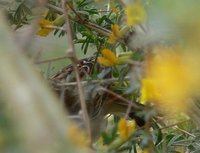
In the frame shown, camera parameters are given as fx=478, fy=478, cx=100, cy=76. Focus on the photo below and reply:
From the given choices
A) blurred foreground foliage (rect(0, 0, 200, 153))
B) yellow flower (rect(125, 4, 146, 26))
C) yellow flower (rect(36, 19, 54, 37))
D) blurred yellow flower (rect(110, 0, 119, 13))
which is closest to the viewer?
blurred foreground foliage (rect(0, 0, 200, 153))

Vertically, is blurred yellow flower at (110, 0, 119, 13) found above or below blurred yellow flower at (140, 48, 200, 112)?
below

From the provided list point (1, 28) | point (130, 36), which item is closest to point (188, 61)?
point (1, 28)

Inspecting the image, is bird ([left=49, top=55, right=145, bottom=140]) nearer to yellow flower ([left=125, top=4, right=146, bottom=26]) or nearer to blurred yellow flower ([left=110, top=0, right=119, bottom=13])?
blurred yellow flower ([left=110, top=0, right=119, bottom=13])

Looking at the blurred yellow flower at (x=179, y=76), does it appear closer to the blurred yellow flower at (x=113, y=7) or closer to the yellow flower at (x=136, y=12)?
the yellow flower at (x=136, y=12)

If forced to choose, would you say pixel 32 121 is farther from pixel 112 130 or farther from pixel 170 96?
pixel 112 130

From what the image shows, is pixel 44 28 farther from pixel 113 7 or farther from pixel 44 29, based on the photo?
pixel 113 7

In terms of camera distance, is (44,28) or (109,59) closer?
(109,59)

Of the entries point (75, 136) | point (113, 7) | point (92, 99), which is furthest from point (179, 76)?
point (113, 7)

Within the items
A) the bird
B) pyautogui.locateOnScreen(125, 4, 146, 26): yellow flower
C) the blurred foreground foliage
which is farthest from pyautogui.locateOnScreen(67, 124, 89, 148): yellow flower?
the bird

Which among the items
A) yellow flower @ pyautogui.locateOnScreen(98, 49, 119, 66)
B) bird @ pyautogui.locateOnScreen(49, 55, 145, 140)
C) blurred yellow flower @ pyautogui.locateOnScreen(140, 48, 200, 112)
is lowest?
bird @ pyautogui.locateOnScreen(49, 55, 145, 140)

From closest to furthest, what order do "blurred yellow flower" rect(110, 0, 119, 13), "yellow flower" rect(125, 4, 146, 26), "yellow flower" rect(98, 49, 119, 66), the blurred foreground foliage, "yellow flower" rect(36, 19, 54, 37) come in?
the blurred foreground foliage
"yellow flower" rect(125, 4, 146, 26)
"yellow flower" rect(98, 49, 119, 66)
"yellow flower" rect(36, 19, 54, 37)
"blurred yellow flower" rect(110, 0, 119, 13)

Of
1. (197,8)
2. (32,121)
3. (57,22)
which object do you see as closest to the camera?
(32,121)
